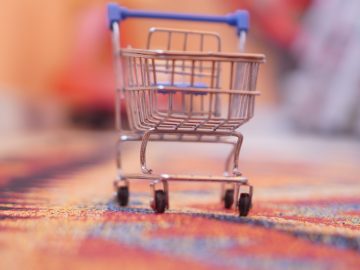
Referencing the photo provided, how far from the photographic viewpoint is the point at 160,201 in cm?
141

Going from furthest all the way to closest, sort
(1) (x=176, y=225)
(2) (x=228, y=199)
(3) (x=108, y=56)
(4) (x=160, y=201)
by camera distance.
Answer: (3) (x=108, y=56) < (2) (x=228, y=199) < (4) (x=160, y=201) < (1) (x=176, y=225)

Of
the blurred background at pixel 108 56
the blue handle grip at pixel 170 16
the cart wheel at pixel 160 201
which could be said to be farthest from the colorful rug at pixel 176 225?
the blurred background at pixel 108 56

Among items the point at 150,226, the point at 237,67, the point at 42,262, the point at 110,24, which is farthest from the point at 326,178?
the point at 42,262

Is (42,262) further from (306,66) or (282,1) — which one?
(282,1)

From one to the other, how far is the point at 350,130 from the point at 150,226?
15.3 feet

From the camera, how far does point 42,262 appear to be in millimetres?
995

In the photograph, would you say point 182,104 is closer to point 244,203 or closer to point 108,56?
point 244,203

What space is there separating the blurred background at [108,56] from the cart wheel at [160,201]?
344cm

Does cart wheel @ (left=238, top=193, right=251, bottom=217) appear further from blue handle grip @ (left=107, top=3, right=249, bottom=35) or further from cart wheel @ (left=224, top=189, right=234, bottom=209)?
blue handle grip @ (left=107, top=3, right=249, bottom=35)

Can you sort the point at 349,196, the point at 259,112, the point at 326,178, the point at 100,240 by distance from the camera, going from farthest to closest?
the point at 259,112
the point at 326,178
the point at 349,196
the point at 100,240

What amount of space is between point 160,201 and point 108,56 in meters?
4.42

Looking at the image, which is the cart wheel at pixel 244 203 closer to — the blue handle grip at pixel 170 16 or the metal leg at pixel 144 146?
the metal leg at pixel 144 146

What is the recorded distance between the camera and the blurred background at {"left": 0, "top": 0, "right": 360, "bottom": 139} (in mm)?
5047

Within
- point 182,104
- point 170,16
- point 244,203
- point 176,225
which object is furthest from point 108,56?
point 176,225
